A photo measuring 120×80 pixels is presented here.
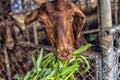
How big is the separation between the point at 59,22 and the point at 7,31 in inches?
61.0

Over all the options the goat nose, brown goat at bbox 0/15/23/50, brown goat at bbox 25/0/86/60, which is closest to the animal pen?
brown goat at bbox 0/15/23/50

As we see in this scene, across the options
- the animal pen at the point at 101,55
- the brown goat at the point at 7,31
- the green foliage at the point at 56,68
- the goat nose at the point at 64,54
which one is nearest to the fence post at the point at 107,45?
the animal pen at the point at 101,55

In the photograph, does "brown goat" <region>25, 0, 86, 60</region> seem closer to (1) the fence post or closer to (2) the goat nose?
(2) the goat nose

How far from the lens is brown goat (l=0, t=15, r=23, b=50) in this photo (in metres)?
4.17

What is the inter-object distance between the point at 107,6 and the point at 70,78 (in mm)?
761

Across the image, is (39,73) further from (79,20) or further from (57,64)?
(79,20)

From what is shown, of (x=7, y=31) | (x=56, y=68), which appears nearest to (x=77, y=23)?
(x=56, y=68)

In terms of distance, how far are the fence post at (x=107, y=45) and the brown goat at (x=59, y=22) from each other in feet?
0.79

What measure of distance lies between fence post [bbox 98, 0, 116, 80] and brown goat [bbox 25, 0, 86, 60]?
24cm

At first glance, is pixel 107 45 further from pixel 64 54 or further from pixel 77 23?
pixel 64 54

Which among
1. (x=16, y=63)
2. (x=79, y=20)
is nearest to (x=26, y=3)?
(x=16, y=63)

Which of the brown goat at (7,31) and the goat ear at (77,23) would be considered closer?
the goat ear at (77,23)

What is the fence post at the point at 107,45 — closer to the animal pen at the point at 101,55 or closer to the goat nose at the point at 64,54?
the animal pen at the point at 101,55

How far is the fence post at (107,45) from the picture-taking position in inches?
117
